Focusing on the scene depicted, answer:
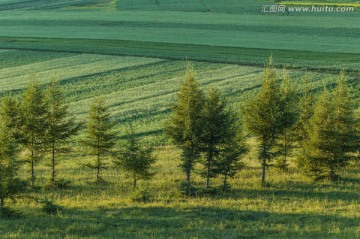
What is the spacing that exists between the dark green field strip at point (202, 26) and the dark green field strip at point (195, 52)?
2273 centimetres

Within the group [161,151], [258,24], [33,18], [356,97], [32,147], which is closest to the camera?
[32,147]

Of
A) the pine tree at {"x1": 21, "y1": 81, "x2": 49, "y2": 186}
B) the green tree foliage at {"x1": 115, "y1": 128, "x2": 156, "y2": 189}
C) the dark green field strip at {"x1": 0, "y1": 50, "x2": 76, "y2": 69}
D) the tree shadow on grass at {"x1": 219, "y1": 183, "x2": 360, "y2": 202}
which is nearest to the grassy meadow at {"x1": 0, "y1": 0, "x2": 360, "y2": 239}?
the tree shadow on grass at {"x1": 219, "y1": 183, "x2": 360, "y2": 202}

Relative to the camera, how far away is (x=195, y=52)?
9594 cm

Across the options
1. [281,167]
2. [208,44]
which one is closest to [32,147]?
[281,167]

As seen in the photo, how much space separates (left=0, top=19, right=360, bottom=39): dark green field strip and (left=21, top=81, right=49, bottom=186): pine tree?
88.8 m

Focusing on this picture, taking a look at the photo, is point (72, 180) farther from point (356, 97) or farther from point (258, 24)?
point (258, 24)

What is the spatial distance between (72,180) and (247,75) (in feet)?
141

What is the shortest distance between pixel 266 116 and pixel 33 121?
16859mm

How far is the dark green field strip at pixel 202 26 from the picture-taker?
119 m

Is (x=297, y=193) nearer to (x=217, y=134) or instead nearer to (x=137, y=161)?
(x=217, y=134)

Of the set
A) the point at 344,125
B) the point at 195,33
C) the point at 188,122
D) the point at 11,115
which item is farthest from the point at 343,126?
the point at 195,33

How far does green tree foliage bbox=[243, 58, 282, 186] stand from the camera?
3588 centimetres

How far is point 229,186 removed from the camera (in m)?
34.6

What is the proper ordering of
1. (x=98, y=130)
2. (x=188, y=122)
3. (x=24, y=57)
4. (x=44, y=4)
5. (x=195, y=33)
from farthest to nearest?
(x=44, y=4) → (x=195, y=33) → (x=24, y=57) → (x=98, y=130) → (x=188, y=122)
